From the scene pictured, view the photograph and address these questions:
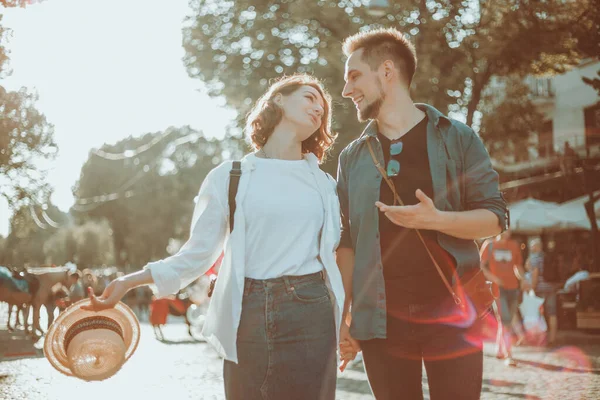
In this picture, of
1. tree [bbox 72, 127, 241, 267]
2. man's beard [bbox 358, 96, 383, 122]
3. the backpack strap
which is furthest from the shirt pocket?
tree [bbox 72, 127, 241, 267]

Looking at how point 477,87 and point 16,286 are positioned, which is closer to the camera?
point 16,286

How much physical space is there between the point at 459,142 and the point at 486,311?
70 cm

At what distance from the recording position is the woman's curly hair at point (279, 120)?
3543mm

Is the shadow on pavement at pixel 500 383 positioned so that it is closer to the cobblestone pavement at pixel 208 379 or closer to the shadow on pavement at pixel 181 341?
the cobblestone pavement at pixel 208 379

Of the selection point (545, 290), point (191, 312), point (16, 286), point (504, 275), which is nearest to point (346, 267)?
point (504, 275)

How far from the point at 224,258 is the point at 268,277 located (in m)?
0.21

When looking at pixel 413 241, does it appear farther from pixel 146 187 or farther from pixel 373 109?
pixel 146 187

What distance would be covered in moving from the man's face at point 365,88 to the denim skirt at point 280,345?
2.72 ft

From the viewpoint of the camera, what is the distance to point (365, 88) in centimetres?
350

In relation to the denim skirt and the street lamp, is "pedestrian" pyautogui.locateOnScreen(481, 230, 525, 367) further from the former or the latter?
the denim skirt

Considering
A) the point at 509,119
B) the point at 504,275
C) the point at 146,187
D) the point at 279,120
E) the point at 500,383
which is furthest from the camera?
the point at 146,187

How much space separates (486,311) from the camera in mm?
3266

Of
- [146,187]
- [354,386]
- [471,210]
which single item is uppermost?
[146,187]

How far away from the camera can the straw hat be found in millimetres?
3299
